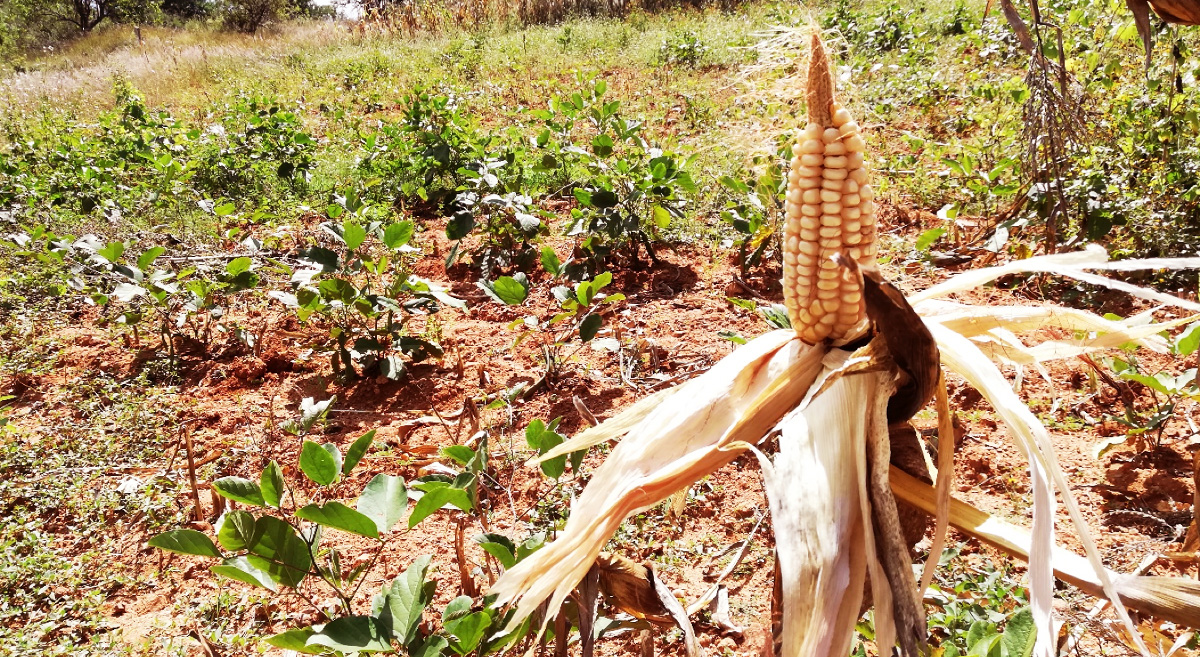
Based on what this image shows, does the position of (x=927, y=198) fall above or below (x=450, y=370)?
above

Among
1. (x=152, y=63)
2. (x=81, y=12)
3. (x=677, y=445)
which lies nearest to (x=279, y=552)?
(x=677, y=445)

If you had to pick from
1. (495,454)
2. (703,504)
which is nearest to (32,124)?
(495,454)

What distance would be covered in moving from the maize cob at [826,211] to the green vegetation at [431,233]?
36cm

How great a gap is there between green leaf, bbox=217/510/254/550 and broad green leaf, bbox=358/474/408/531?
0.69 feet

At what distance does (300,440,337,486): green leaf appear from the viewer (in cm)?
158

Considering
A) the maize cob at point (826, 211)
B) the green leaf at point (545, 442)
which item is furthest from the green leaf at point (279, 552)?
the maize cob at point (826, 211)

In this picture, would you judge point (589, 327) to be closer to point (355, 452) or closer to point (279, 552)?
point (355, 452)

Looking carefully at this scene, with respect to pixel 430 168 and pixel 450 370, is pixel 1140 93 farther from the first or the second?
pixel 430 168

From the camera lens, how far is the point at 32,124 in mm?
10969

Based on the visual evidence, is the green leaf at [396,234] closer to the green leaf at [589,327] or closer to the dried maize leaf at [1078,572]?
the green leaf at [589,327]

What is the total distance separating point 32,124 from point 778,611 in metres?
13.1

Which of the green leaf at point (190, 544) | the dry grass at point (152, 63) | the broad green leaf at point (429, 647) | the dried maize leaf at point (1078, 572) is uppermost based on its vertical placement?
the dry grass at point (152, 63)

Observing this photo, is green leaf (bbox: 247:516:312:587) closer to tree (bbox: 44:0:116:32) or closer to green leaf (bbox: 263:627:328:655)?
green leaf (bbox: 263:627:328:655)

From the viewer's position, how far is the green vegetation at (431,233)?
6.32 ft
